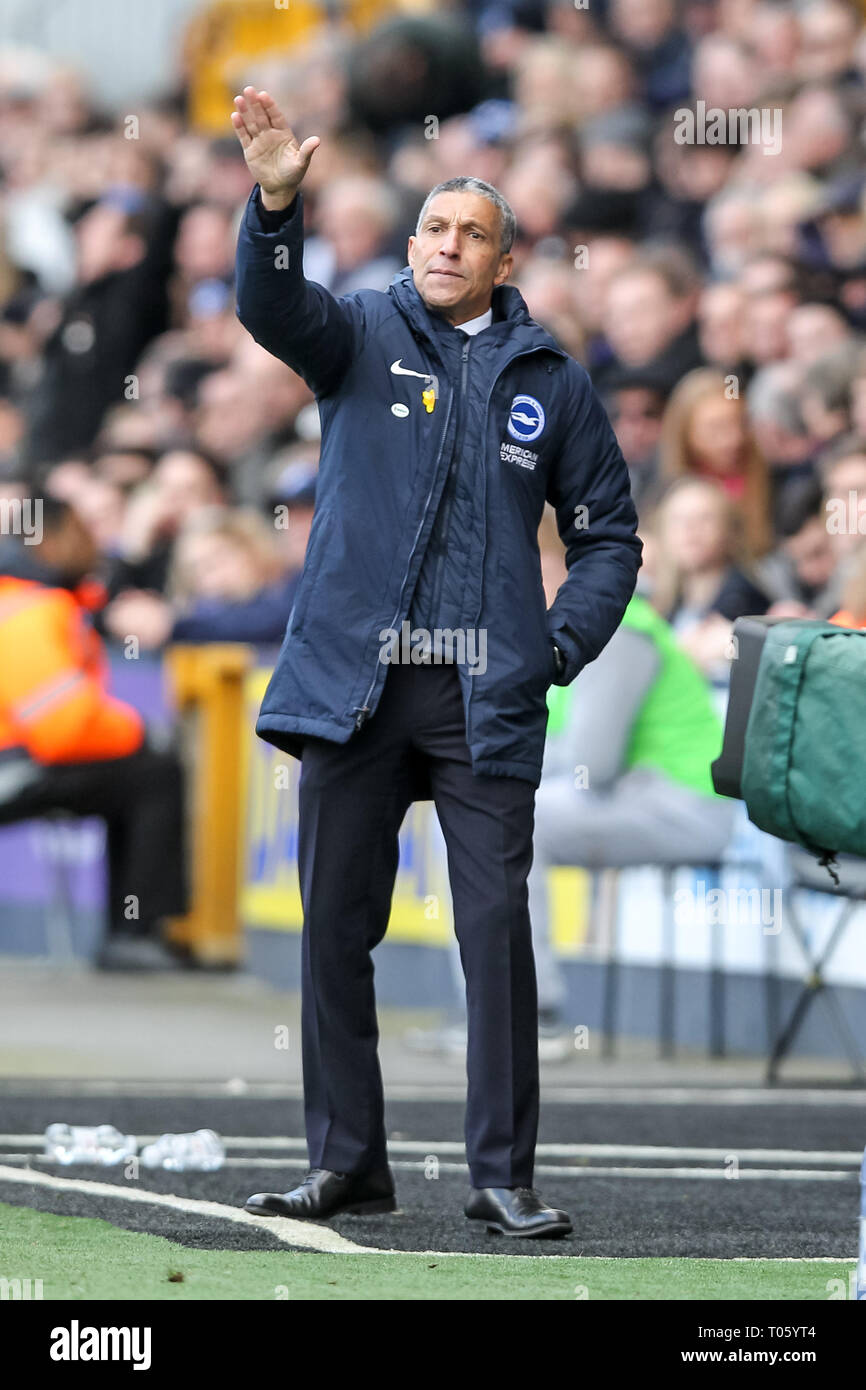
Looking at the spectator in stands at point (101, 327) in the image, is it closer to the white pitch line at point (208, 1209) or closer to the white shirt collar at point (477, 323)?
the white pitch line at point (208, 1209)

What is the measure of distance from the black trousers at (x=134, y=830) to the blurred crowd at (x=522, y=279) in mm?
939

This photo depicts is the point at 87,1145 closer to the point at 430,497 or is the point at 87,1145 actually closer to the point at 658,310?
the point at 430,497

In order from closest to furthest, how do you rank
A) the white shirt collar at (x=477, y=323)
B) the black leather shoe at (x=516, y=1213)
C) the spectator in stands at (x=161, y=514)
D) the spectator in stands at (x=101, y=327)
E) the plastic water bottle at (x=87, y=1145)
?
the black leather shoe at (x=516, y=1213) → the white shirt collar at (x=477, y=323) → the plastic water bottle at (x=87, y=1145) → the spectator in stands at (x=161, y=514) → the spectator in stands at (x=101, y=327)

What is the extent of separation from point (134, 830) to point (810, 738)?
9.07 meters

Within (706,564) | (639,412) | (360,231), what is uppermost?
(360,231)

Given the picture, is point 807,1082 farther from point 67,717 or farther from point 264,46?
point 264,46

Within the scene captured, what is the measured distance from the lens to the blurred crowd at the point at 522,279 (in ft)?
35.1

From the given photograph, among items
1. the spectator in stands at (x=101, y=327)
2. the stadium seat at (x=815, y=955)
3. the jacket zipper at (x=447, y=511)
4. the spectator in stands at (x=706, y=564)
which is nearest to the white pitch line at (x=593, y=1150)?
the stadium seat at (x=815, y=955)

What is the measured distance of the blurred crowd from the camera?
10.7 metres

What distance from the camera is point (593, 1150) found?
281 inches

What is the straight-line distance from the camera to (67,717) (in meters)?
13.1

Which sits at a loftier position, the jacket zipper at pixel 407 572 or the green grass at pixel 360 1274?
the jacket zipper at pixel 407 572

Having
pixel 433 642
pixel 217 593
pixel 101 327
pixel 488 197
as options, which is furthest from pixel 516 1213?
pixel 101 327

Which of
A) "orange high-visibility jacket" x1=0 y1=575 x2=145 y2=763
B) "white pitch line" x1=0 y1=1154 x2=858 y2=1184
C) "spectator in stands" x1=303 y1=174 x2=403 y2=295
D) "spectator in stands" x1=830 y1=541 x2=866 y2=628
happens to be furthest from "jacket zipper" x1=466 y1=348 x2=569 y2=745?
"spectator in stands" x1=303 y1=174 x2=403 y2=295
